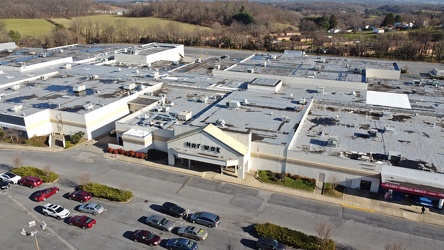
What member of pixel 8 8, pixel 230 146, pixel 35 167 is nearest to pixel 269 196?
pixel 230 146

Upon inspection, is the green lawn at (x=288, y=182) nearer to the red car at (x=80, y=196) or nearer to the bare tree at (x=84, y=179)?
the red car at (x=80, y=196)

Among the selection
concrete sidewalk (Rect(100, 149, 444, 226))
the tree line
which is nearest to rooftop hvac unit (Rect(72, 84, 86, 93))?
concrete sidewalk (Rect(100, 149, 444, 226))

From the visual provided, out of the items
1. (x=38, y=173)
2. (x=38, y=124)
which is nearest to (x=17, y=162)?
(x=38, y=173)

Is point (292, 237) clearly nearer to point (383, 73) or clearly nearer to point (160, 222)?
point (160, 222)

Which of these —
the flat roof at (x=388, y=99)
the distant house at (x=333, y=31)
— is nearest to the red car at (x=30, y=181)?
the flat roof at (x=388, y=99)

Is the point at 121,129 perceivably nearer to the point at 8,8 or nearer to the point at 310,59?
the point at 310,59

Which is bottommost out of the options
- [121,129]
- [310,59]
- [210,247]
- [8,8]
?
[210,247]
